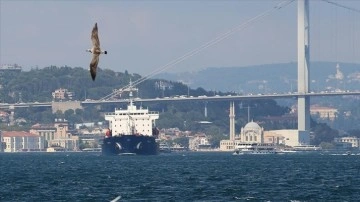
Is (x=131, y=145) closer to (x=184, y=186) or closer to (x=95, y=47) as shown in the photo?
(x=184, y=186)

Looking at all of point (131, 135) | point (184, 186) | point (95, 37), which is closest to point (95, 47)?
point (95, 37)

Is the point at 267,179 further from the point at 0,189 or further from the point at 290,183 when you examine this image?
the point at 0,189

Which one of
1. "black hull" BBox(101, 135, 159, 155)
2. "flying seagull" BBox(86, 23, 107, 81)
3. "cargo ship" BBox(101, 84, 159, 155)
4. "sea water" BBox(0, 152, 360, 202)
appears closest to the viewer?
"flying seagull" BBox(86, 23, 107, 81)

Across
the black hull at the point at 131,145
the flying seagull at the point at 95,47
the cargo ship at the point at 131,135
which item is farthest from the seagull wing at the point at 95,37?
the black hull at the point at 131,145

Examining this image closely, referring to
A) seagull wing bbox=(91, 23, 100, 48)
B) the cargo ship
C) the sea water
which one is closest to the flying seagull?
seagull wing bbox=(91, 23, 100, 48)

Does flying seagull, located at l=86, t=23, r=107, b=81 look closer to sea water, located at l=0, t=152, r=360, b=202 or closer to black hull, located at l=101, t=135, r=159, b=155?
sea water, located at l=0, t=152, r=360, b=202

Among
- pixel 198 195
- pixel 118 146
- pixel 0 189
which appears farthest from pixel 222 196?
pixel 118 146

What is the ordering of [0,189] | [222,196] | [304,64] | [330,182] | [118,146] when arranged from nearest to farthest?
[222,196]
[0,189]
[330,182]
[118,146]
[304,64]

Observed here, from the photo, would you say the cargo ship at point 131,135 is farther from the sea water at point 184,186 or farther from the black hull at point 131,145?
the sea water at point 184,186
